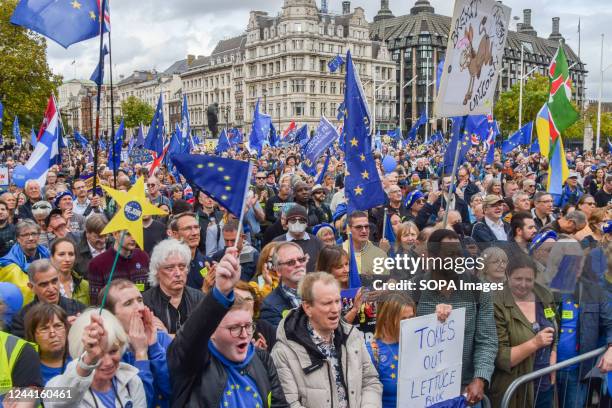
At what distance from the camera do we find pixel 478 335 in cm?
429

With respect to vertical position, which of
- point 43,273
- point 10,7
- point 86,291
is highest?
point 10,7

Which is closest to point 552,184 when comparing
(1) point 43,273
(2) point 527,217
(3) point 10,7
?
(2) point 527,217

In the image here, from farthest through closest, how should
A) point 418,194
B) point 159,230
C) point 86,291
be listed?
point 418,194 → point 159,230 → point 86,291

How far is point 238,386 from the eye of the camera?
10.9 feet

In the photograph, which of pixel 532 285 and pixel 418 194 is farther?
pixel 418 194

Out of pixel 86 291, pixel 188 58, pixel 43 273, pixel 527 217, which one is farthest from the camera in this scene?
pixel 188 58

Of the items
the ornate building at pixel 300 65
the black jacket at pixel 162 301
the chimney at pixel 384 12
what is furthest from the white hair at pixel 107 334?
the chimney at pixel 384 12

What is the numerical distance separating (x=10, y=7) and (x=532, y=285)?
41692 mm

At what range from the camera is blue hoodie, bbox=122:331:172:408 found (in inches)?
129

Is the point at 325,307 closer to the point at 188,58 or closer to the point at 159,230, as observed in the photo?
the point at 159,230

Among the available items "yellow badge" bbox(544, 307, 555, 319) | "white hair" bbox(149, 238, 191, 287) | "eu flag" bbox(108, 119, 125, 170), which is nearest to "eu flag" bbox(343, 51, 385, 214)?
"white hair" bbox(149, 238, 191, 287)

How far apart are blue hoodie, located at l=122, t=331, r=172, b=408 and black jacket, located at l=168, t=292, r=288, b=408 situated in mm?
86

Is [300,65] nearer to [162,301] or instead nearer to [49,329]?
[162,301]

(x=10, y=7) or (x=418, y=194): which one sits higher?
(x=10, y=7)
